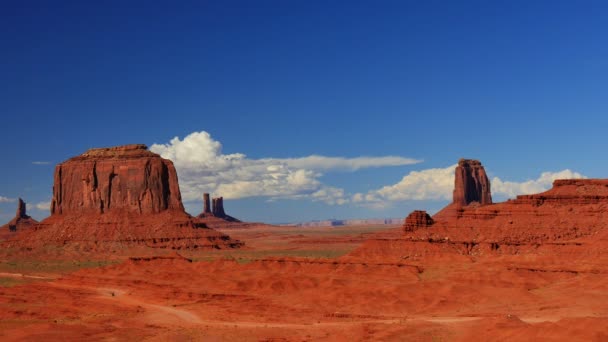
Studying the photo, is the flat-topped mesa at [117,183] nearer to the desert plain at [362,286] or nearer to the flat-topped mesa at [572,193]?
the desert plain at [362,286]

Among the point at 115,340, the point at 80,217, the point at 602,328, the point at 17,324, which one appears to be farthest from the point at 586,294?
the point at 80,217

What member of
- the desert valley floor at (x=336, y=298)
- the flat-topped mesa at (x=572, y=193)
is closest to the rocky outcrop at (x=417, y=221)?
the desert valley floor at (x=336, y=298)

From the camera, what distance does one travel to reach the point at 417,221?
357ft

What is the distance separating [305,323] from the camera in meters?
59.3

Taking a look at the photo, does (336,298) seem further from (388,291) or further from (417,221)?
(417,221)

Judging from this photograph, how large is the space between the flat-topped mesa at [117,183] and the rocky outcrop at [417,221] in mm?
66172

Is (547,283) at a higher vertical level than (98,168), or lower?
lower

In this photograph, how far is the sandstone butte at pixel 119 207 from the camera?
477ft

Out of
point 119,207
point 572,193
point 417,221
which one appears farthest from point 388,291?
point 119,207

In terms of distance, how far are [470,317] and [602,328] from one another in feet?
66.9

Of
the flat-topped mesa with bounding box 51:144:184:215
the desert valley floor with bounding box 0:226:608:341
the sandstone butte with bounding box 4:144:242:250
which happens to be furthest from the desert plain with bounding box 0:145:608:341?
the flat-topped mesa with bounding box 51:144:184:215

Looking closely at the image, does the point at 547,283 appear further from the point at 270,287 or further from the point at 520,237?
the point at 270,287

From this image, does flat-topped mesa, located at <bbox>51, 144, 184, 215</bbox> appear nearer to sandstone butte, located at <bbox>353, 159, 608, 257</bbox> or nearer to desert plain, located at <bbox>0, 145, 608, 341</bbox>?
desert plain, located at <bbox>0, 145, 608, 341</bbox>

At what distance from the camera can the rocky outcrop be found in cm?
10856
